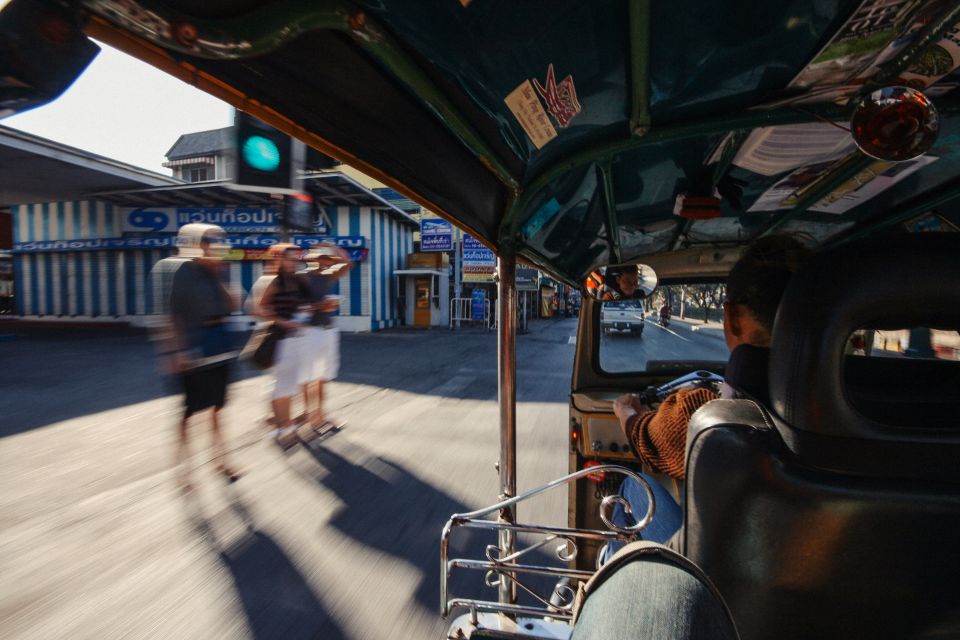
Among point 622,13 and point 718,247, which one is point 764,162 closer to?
point 718,247

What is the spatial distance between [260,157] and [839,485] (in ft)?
7.23

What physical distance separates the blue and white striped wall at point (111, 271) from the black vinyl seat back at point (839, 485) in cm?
1788

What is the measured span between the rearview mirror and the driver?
49 centimetres

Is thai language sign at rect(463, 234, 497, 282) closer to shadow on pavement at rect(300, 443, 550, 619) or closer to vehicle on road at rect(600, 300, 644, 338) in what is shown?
shadow on pavement at rect(300, 443, 550, 619)

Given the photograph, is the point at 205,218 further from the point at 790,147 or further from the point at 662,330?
the point at 790,147

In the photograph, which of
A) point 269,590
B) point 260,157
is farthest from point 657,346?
point 269,590

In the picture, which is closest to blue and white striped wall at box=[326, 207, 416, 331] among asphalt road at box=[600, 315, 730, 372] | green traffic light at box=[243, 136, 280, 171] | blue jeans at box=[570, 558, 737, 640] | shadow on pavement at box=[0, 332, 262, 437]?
shadow on pavement at box=[0, 332, 262, 437]

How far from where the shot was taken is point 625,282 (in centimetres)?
209

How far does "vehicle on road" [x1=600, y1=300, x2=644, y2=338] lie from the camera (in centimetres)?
258

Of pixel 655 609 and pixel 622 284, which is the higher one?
pixel 622 284

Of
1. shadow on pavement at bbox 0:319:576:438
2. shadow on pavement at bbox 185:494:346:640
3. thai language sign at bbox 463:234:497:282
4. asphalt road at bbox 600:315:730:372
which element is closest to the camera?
shadow on pavement at bbox 185:494:346:640

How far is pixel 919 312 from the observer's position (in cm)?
86

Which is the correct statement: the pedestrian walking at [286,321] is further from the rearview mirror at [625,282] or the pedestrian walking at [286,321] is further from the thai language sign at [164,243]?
the thai language sign at [164,243]

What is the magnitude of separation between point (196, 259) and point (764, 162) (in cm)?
370
